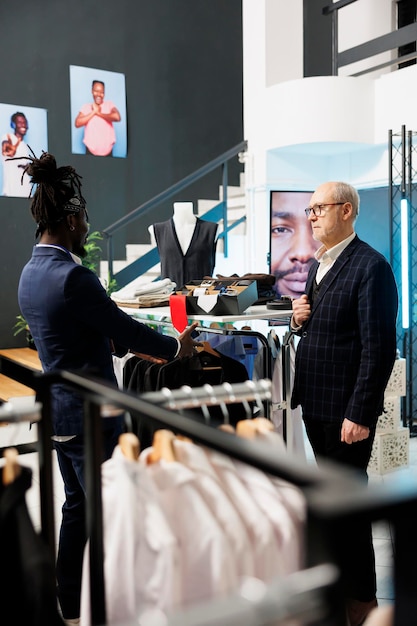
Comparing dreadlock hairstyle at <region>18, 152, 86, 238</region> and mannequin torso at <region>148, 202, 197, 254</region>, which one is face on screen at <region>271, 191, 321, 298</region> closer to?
mannequin torso at <region>148, 202, 197, 254</region>

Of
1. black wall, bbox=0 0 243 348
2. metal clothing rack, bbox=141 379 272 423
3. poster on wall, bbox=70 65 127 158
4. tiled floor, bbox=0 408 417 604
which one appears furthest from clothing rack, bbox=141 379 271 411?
poster on wall, bbox=70 65 127 158

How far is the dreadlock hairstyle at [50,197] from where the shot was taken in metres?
2.29

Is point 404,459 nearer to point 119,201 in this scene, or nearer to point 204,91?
point 119,201


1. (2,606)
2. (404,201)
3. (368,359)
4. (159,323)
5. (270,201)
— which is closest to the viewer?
(2,606)

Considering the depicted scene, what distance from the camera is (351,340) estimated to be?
238 cm

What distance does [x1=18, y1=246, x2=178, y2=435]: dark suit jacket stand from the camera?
7.12 ft

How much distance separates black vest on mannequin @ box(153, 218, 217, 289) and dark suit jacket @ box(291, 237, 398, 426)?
2359mm

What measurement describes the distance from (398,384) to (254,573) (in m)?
3.74

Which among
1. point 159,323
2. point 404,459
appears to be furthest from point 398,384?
point 159,323

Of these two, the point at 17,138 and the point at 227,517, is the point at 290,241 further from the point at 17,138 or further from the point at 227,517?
the point at 227,517

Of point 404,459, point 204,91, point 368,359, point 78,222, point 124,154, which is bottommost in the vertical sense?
point 404,459

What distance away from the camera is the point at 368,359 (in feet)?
7.52

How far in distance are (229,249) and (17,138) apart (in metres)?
2.69

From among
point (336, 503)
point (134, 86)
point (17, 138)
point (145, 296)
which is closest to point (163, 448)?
point (336, 503)
